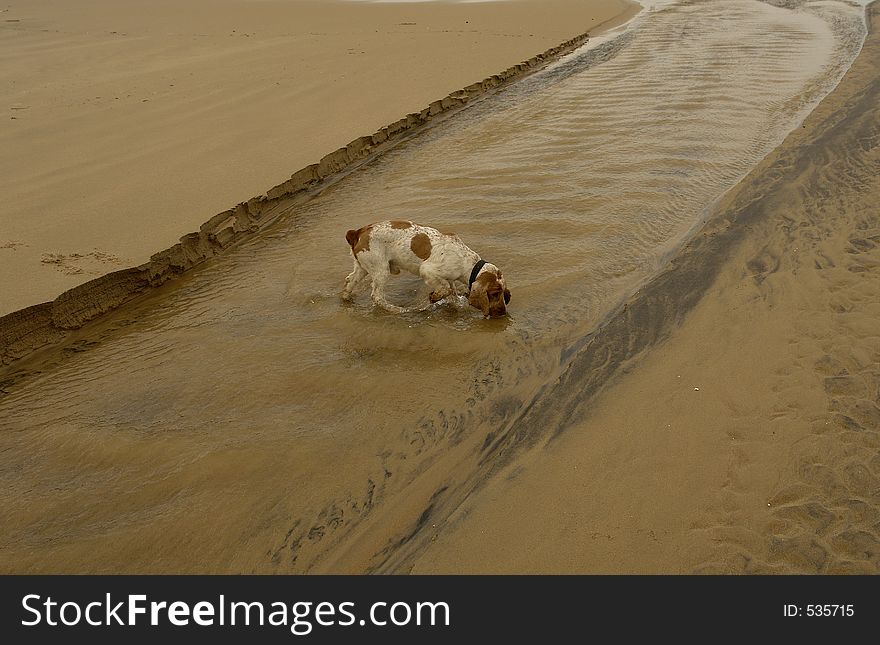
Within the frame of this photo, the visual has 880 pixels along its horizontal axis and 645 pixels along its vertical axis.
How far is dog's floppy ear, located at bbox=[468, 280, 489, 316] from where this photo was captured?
18.6ft

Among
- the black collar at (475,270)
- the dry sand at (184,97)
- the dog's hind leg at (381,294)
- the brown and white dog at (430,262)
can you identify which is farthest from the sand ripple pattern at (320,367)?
the dry sand at (184,97)

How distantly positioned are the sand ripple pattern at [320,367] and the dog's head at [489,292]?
20 cm

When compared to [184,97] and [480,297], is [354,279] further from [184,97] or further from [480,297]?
[184,97]

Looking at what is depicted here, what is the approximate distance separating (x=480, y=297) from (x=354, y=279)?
3.95 ft

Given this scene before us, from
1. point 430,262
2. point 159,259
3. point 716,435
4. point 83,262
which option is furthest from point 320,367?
point 716,435

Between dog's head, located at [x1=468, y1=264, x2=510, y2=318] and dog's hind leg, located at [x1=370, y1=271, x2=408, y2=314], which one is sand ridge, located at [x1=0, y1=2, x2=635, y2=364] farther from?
dog's head, located at [x1=468, y1=264, x2=510, y2=318]

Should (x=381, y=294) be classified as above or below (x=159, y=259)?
below

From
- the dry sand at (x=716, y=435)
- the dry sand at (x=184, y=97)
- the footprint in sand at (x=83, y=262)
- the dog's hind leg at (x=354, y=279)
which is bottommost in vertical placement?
the dry sand at (x=716, y=435)

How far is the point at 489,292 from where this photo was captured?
5660mm

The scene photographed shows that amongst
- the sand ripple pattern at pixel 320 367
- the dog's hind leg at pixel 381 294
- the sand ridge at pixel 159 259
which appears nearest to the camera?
the sand ripple pattern at pixel 320 367

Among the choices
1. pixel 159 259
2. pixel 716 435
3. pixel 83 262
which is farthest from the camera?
pixel 159 259

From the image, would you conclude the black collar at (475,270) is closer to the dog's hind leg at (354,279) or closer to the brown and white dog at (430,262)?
the brown and white dog at (430,262)

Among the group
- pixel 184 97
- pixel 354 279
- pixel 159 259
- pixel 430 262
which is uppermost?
pixel 184 97

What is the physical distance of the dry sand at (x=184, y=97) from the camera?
714 centimetres
